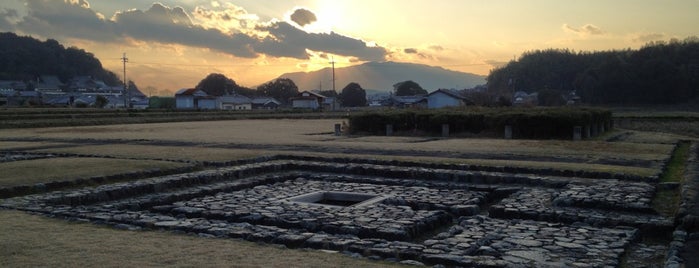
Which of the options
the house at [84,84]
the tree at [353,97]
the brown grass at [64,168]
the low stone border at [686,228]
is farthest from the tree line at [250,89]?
the low stone border at [686,228]

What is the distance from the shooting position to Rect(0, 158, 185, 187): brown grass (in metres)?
12.1

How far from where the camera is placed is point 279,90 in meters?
122

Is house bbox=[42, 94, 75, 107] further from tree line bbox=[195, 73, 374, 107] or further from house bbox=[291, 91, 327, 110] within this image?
house bbox=[291, 91, 327, 110]

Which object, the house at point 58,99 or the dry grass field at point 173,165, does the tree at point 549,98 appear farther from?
the house at point 58,99

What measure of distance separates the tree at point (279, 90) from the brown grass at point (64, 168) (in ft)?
344

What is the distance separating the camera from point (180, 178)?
12.6 m

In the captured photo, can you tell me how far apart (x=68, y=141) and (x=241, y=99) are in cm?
7323

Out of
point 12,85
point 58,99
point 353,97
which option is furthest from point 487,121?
point 12,85

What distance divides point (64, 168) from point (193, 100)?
7634 cm

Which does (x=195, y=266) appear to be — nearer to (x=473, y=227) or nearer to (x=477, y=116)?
(x=473, y=227)

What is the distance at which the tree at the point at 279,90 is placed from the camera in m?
121

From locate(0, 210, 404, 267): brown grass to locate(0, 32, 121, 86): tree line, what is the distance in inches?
4901

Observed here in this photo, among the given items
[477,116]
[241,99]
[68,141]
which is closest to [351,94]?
[241,99]

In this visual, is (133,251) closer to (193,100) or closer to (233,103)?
(193,100)
